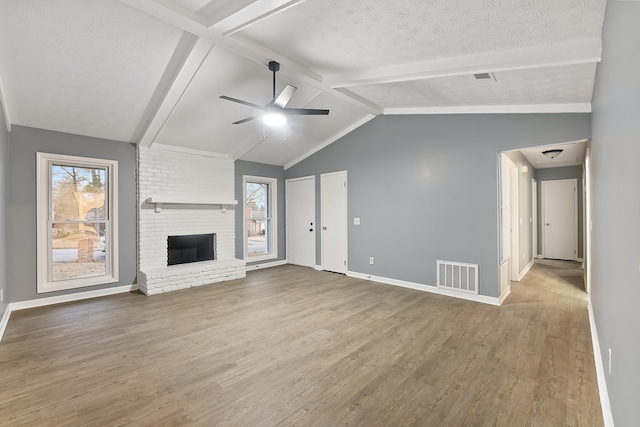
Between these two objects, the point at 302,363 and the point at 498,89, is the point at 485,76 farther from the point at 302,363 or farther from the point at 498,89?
the point at 302,363

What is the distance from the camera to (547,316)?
3.61 m

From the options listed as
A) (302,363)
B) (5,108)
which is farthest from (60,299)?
(302,363)

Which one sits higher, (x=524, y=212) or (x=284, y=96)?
(x=284, y=96)

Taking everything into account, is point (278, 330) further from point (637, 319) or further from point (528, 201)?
point (528, 201)

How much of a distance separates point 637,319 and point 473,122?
359 centimetres

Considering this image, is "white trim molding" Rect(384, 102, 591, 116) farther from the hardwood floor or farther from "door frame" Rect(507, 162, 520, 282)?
the hardwood floor

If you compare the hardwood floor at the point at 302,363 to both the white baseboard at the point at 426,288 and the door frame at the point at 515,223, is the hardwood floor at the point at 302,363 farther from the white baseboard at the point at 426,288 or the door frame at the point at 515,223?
the door frame at the point at 515,223

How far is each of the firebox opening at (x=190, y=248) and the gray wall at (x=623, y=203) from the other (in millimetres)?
5767

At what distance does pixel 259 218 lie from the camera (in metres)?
6.93

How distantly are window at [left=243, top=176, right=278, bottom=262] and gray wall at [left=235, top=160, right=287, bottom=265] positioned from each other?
11cm

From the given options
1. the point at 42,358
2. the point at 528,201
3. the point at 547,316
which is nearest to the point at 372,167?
the point at 547,316

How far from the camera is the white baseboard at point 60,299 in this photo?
12.5 feet

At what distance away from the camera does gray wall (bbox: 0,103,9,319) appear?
3416 mm

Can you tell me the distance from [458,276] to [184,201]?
476cm
